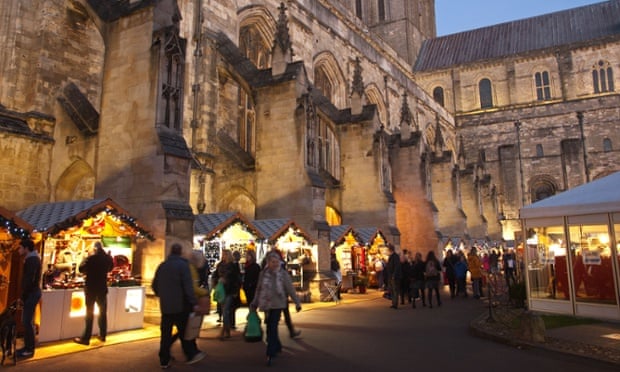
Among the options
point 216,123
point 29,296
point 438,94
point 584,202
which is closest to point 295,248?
point 216,123

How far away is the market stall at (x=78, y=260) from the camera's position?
7953 millimetres

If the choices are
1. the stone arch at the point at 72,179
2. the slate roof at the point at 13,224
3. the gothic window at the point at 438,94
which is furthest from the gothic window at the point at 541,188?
the slate roof at the point at 13,224

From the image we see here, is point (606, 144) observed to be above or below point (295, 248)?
above

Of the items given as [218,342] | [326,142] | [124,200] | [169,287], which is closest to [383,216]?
[326,142]

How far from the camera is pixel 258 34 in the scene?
A: 21.1 m

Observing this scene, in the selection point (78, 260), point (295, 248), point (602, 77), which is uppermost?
point (602, 77)

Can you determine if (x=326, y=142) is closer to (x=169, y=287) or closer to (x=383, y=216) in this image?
(x=383, y=216)

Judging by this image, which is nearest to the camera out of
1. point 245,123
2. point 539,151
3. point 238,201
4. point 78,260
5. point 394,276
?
point 78,260

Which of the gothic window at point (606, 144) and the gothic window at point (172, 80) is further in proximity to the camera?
the gothic window at point (606, 144)

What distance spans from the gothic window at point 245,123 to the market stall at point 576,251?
1177cm

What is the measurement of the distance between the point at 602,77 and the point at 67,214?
4770 cm

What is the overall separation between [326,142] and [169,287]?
20.6 m

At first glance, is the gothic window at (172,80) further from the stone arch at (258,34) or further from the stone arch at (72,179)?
the stone arch at (258,34)

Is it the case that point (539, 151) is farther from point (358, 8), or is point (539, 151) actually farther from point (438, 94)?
point (358, 8)
